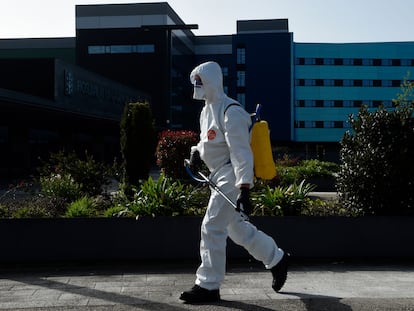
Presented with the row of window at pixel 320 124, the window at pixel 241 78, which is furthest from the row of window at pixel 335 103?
the window at pixel 241 78

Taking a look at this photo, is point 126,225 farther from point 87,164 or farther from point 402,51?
point 402,51

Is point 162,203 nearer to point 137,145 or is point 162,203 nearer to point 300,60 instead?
point 137,145

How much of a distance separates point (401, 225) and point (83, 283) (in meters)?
4.09

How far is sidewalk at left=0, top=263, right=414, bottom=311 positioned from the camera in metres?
4.77

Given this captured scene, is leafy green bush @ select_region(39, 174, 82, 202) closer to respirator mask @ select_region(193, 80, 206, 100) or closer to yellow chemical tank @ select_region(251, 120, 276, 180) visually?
respirator mask @ select_region(193, 80, 206, 100)

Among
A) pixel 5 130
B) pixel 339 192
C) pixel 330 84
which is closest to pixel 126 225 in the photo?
pixel 339 192

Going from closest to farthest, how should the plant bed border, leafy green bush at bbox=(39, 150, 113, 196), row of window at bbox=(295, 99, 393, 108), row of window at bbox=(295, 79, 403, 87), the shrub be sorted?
the plant bed border → leafy green bush at bbox=(39, 150, 113, 196) → the shrub → row of window at bbox=(295, 99, 393, 108) → row of window at bbox=(295, 79, 403, 87)

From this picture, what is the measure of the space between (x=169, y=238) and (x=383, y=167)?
3042 mm

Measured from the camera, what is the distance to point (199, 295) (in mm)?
4836

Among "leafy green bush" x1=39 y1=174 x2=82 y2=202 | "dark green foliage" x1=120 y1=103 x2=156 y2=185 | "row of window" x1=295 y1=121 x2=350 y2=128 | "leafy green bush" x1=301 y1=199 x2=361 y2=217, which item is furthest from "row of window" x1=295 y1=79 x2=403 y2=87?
"leafy green bush" x1=301 y1=199 x2=361 y2=217

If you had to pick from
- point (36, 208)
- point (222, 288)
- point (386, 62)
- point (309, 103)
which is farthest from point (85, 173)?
point (386, 62)

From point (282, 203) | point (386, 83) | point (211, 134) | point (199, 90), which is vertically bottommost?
point (282, 203)

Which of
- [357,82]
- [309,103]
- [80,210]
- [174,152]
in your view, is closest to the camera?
[80,210]

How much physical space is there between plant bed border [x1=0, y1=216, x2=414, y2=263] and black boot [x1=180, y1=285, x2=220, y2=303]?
1931 millimetres
